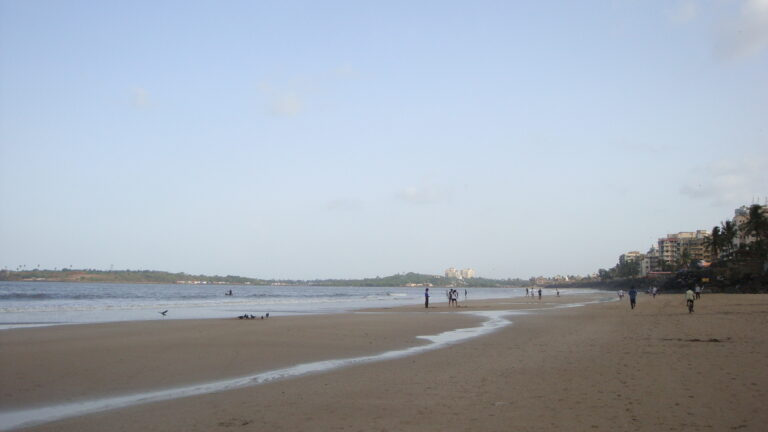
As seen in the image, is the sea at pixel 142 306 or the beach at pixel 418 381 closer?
the beach at pixel 418 381

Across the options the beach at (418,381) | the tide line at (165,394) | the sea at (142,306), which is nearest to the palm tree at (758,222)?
the sea at (142,306)

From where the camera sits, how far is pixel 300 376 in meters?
12.2

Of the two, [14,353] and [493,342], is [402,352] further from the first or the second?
[14,353]

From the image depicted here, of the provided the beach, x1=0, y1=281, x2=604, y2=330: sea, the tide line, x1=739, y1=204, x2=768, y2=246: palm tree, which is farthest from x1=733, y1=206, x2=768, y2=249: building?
the tide line

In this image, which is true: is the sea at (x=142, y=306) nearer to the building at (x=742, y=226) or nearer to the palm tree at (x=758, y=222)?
the palm tree at (x=758, y=222)

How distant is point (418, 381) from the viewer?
11.1m

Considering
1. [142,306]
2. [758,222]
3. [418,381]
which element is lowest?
[142,306]

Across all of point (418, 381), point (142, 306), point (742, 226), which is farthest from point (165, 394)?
point (742, 226)

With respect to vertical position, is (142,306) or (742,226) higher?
(742,226)

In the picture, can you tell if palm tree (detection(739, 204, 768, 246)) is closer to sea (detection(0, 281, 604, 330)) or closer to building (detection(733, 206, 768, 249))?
building (detection(733, 206, 768, 249))

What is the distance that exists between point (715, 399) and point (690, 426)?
6.33 feet

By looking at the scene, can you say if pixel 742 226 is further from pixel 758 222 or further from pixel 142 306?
pixel 142 306

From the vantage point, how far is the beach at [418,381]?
7.88m

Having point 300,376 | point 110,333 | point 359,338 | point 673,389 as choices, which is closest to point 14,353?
point 110,333
